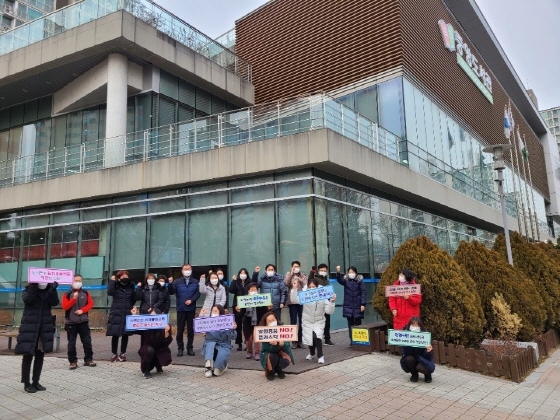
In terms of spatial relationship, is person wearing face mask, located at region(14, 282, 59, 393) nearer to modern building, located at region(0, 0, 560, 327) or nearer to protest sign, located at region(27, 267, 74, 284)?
protest sign, located at region(27, 267, 74, 284)

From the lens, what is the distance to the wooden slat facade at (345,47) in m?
19.7

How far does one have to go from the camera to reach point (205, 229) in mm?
15180

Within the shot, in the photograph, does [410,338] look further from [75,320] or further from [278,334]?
[75,320]

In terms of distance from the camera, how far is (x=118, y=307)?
31.9 ft

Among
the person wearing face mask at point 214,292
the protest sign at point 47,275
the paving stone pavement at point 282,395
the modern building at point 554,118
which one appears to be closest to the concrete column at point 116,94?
the person wearing face mask at point 214,292

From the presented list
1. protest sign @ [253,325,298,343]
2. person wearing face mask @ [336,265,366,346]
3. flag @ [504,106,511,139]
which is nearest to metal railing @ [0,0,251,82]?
person wearing face mask @ [336,265,366,346]

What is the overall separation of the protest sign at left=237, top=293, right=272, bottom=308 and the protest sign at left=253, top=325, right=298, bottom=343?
133 cm

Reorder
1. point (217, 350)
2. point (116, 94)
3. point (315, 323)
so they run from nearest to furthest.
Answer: point (217, 350) < point (315, 323) < point (116, 94)

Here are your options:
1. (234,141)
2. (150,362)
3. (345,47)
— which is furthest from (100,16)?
(150,362)

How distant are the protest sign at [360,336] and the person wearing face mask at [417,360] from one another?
6.85 ft

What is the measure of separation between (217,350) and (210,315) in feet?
2.23

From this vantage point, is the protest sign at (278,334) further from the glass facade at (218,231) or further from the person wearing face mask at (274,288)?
the glass facade at (218,231)

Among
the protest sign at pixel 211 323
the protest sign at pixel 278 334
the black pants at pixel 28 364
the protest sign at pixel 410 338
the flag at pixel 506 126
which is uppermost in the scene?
the flag at pixel 506 126

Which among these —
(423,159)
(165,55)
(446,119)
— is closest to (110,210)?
(165,55)
